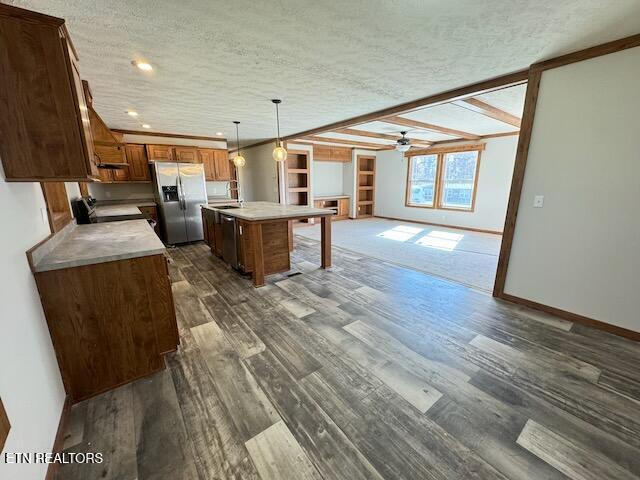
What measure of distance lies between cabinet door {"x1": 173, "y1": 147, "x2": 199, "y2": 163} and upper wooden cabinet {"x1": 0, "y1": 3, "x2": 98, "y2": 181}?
4.79 metres

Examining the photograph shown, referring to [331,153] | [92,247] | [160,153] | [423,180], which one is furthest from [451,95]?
[160,153]

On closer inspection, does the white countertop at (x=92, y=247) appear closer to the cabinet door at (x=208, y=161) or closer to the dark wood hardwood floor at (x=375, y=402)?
the dark wood hardwood floor at (x=375, y=402)

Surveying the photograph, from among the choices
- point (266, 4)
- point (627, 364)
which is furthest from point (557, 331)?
point (266, 4)

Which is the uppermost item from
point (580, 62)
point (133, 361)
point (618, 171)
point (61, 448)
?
point (580, 62)

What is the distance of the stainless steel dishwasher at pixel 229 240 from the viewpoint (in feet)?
12.2

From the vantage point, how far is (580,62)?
87.2 inches

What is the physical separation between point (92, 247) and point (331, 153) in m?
7.26

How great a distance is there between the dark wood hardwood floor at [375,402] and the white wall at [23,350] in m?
0.28

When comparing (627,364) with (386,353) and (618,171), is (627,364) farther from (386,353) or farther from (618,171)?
(386,353)

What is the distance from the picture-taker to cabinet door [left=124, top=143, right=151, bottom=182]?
5250 mm

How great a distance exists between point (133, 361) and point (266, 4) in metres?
2.52

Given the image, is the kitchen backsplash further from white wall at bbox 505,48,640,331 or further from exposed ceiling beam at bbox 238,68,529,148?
white wall at bbox 505,48,640,331

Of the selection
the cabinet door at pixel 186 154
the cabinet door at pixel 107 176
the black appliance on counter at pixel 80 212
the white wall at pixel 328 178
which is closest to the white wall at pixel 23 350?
the black appliance on counter at pixel 80 212

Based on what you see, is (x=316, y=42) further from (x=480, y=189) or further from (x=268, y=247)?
(x=480, y=189)
